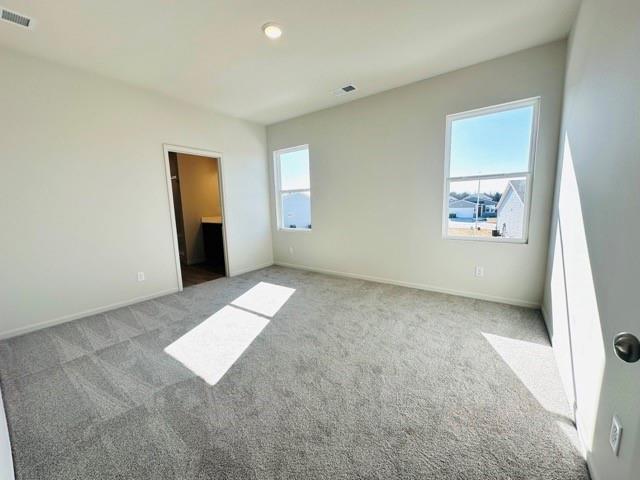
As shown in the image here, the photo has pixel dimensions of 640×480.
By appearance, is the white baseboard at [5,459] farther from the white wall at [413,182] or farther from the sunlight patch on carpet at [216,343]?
the white wall at [413,182]

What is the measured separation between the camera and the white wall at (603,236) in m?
0.94

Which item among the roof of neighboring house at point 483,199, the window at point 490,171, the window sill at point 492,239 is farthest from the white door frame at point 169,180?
the roof of neighboring house at point 483,199

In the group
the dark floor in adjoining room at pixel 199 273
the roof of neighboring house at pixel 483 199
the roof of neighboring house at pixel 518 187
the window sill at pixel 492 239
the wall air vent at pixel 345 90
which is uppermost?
the wall air vent at pixel 345 90

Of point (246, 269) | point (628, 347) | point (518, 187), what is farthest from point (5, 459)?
point (518, 187)

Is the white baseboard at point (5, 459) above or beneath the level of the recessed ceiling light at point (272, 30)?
beneath

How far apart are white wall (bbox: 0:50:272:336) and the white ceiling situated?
31cm

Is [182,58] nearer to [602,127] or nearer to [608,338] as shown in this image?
[602,127]

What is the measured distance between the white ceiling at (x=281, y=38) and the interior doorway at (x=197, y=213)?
228 cm

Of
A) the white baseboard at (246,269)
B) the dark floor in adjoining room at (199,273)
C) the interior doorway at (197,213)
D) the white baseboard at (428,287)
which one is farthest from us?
the interior doorway at (197,213)

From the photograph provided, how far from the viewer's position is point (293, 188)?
4.92 m

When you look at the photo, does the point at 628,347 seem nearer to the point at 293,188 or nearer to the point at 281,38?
the point at 281,38

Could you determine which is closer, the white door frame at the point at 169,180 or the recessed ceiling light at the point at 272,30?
the recessed ceiling light at the point at 272,30

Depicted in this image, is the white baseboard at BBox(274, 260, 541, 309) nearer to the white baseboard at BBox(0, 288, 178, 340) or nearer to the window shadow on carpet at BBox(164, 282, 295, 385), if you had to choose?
the window shadow on carpet at BBox(164, 282, 295, 385)

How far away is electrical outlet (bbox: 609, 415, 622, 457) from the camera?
37.9 inches
